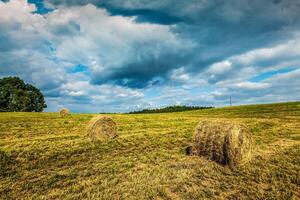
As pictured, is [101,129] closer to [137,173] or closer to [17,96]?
[137,173]

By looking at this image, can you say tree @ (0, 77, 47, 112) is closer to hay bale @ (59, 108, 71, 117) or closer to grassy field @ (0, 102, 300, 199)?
hay bale @ (59, 108, 71, 117)

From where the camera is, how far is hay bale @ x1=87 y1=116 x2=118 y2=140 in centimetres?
1593

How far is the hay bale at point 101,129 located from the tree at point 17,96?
154 ft

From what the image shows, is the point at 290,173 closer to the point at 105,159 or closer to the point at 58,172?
the point at 105,159

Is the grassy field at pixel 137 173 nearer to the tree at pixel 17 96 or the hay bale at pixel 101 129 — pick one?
the hay bale at pixel 101 129

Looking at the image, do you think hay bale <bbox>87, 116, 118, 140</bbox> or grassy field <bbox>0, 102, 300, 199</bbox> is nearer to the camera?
grassy field <bbox>0, 102, 300, 199</bbox>

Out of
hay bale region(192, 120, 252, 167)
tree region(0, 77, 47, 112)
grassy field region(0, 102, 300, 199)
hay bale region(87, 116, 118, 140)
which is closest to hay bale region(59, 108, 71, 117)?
hay bale region(87, 116, 118, 140)

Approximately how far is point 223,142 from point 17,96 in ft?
186

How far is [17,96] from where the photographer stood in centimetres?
5662

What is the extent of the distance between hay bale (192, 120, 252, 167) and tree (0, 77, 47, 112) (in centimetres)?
5474

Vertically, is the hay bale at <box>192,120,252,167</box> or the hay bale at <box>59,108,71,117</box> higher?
the hay bale at <box>59,108,71,117</box>

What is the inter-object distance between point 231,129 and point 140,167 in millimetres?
4340

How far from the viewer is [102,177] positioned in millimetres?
7988

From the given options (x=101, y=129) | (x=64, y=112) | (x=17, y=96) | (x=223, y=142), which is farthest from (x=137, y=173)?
Answer: (x=17, y=96)
